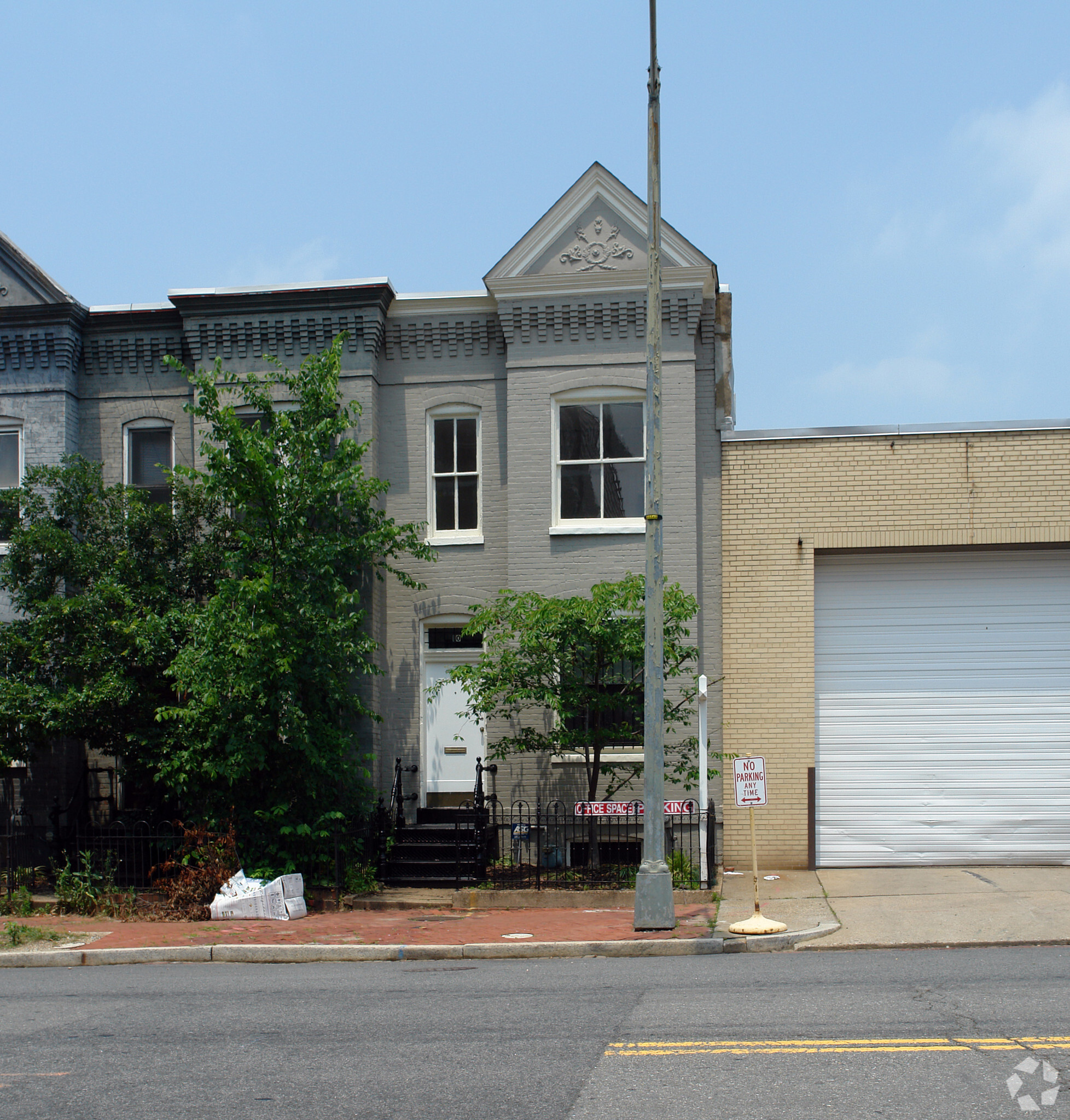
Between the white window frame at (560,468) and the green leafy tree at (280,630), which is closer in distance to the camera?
the green leafy tree at (280,630)

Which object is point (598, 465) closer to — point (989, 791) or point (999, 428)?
point (999, 428)

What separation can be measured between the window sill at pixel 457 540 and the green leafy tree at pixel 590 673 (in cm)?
135

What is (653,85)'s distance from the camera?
12602 millimetres

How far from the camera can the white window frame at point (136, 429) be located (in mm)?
17359

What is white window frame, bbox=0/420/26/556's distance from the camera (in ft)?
56.0

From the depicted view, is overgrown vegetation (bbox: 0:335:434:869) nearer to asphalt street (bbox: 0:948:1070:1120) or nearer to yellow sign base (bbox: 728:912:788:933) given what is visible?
asphalt street (bbox: 0:948:1070:1120)

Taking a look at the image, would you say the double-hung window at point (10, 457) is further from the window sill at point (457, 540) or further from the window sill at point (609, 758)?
the window sill at point (609, 758)

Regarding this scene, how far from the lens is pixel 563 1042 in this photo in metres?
7.15

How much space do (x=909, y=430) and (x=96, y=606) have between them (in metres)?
10.9

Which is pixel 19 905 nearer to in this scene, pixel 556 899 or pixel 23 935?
pixel 23 935

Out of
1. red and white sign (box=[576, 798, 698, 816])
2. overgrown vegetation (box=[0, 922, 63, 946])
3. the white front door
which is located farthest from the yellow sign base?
overgrown vegetation (box=[0, 922, 63, 946])

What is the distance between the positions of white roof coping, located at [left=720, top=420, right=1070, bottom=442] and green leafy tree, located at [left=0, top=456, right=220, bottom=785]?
794 cm

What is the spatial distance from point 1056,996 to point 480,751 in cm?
957

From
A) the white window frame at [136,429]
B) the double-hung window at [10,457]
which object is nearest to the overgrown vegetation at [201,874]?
the white window frame at [136,429]
